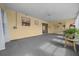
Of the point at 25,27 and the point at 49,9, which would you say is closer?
the point at 49,9

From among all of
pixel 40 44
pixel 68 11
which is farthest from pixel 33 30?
pixel 68 11

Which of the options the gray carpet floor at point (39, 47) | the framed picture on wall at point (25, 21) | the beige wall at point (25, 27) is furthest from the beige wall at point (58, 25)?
the framed picture on wall at point (25, 21)

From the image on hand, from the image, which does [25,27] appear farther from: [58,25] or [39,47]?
[58,25]

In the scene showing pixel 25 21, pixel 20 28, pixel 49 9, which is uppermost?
pixel 49 9

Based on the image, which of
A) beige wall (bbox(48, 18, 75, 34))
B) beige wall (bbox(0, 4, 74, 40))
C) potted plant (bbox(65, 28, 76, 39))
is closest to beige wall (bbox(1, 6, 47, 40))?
beige wall (bbox(0, 4, 74, 40))

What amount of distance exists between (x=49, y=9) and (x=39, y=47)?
28.4 inches

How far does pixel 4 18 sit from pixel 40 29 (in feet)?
2.27

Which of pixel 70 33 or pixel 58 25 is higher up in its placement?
pixel 58 25

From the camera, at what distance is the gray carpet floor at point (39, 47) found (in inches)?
73.8

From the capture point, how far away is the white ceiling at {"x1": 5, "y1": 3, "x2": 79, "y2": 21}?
1842 mm

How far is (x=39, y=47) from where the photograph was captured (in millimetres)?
1996

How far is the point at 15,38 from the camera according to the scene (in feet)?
6.20

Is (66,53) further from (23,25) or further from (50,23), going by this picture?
(23,25)

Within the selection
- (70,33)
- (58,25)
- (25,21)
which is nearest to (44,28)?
(58,25)
